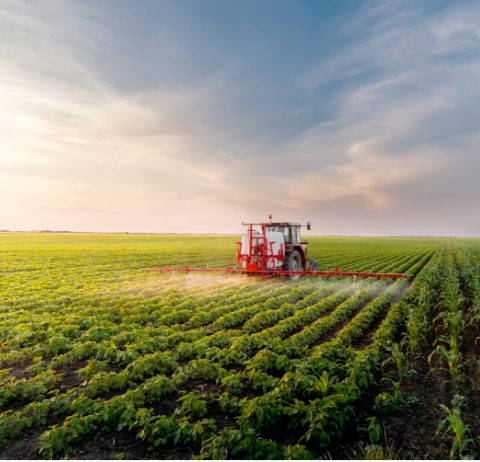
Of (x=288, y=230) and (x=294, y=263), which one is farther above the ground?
(x=288, y=230)

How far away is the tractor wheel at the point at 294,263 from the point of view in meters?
18.1

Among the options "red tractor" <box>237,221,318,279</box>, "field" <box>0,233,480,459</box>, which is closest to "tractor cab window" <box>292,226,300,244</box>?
"red tractor" <box>237,221,318,279</box>

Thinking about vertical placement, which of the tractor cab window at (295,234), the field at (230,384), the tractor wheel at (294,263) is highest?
the tractor cab window at (295,234)

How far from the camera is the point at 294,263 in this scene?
1852cm

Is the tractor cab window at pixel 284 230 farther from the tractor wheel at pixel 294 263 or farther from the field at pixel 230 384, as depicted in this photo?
the field at pixel 230 384

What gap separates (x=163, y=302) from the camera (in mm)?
12367

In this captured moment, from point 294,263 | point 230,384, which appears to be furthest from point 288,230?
point 230,384

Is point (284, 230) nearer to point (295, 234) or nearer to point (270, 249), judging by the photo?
point (295, 234)

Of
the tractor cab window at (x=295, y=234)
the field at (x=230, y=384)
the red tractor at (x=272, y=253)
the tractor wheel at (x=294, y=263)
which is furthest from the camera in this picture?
the tractor cab window at (x=295, y=234)

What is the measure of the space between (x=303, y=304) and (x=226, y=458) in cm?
842

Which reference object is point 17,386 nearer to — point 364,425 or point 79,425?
point 79,425

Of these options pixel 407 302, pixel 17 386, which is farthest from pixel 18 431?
pixel 407 302

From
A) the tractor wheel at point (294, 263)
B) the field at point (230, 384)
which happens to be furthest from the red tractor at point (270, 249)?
the field at point (230, 384)

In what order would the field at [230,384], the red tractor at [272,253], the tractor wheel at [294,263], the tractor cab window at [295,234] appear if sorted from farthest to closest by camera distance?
the tractor cab window at [295,234], the tractor wheel at [294,263], the red tractor at [272,253], the field at [230,384]
